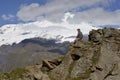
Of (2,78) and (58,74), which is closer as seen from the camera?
(58,74)

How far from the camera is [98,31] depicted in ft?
537

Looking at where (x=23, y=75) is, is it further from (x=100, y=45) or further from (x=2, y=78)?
(x=100, y=45)

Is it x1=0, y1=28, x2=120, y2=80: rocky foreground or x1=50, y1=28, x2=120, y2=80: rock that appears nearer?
x1=50, y1=28, x2=120, y2=80: rock

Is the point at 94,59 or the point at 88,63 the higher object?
the point at 94,59

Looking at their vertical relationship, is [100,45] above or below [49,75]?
above

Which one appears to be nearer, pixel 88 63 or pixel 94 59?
pixel 94 59

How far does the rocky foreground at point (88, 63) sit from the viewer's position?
487ft

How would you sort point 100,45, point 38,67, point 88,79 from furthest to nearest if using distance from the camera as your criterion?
point 38,67, point 100,45, point 88,79

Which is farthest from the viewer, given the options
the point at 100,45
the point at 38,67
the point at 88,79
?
the point at 38,67

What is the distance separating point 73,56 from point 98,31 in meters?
16.2

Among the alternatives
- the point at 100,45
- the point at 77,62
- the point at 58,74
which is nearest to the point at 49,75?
the point at 58,74

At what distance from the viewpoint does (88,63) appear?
154750mm

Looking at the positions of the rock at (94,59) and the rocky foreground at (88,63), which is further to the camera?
the rocky foreground at (88,63)

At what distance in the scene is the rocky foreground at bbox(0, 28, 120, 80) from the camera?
148 meters
